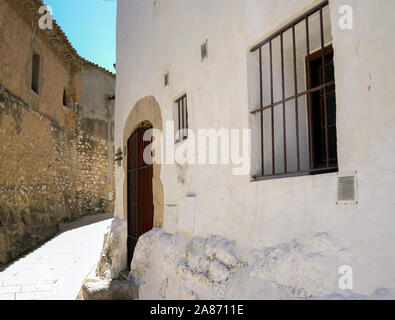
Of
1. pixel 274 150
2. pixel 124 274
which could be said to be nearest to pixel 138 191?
pixel 124 274

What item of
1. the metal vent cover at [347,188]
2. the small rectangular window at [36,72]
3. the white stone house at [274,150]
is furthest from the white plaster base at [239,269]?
the small rectangular window at [36,72]

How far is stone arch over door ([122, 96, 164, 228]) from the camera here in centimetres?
467

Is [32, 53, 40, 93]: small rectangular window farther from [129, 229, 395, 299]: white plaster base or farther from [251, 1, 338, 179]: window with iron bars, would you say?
[251, 1, 338, 179]: window with iron bars

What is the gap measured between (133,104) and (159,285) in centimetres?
298

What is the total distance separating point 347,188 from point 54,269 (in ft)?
20.9

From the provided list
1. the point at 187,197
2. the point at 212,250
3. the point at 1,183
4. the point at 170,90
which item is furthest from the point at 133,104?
the point at 1,183

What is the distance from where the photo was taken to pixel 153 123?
16.3 feet

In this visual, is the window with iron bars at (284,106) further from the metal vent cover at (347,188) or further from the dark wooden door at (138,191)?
the dark wooden door at (138,191)

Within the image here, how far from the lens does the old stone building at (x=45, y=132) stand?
8.59 m

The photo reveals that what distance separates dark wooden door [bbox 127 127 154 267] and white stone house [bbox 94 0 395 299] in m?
0.06

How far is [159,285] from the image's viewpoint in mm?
4121

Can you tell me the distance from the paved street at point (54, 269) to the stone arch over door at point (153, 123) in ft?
4.93

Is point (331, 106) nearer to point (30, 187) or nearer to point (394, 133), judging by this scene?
point (394, 133)

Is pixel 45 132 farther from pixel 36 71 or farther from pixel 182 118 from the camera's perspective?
pixel 182 118
